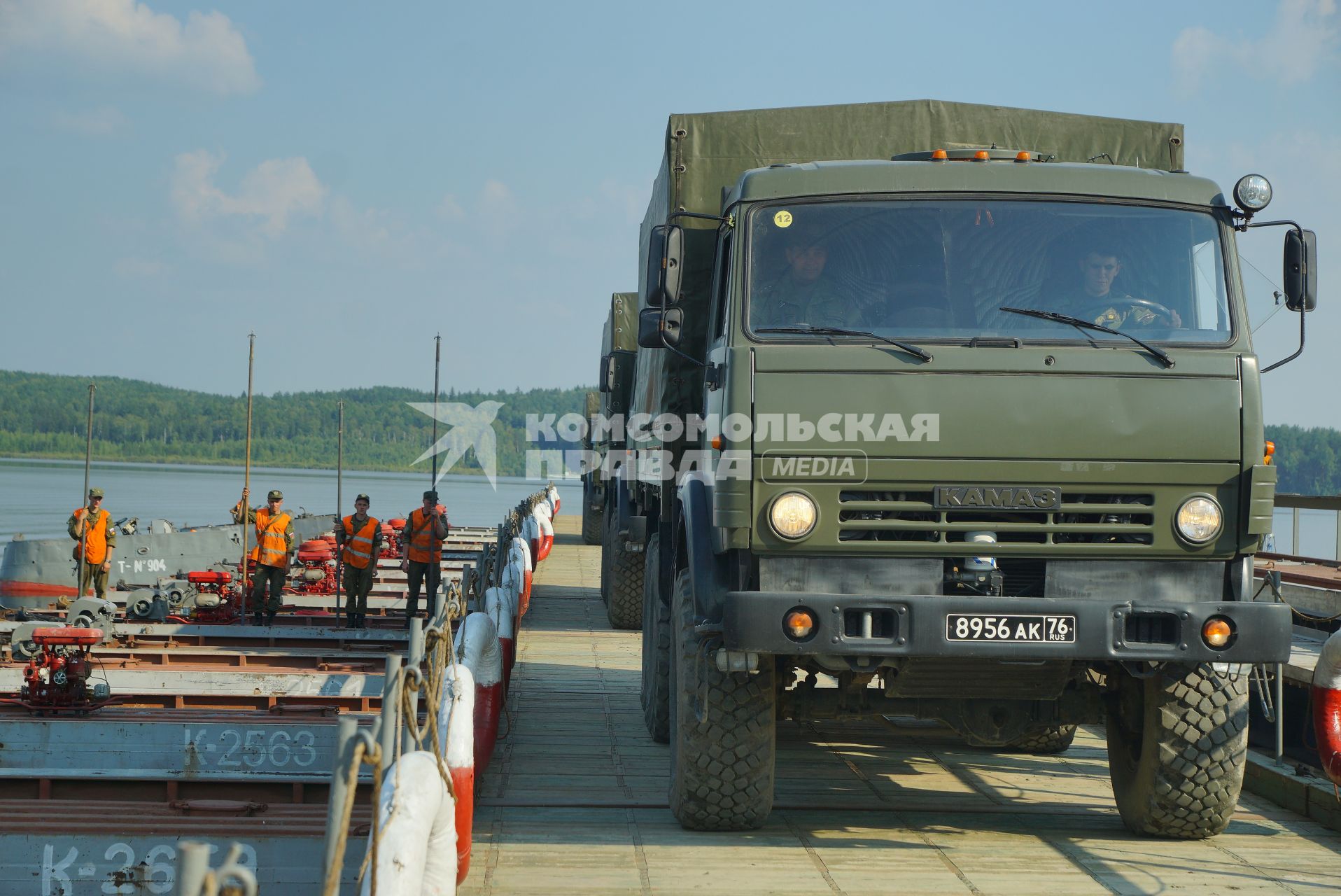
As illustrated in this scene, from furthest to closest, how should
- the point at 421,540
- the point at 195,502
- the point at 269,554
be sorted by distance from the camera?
the point at 195,502 < the point at 269,554 < the point at 421,540

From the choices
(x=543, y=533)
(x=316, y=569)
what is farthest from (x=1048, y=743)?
(x=543, y=533)

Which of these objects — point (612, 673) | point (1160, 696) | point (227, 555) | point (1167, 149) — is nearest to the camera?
point (1160, 696)

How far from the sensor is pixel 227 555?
28.5 m

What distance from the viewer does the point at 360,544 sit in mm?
16344

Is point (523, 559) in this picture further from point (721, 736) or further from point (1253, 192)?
point (1253, 192)

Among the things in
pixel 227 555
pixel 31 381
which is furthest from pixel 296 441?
pixel 227 555

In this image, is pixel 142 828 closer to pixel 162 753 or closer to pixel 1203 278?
pixel 162 753

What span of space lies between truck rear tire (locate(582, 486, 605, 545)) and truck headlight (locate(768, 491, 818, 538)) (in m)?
23.2

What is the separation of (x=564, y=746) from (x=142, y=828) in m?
2.99

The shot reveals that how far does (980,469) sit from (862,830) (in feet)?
6.82

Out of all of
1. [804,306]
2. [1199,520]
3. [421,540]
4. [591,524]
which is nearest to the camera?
[1199,520]

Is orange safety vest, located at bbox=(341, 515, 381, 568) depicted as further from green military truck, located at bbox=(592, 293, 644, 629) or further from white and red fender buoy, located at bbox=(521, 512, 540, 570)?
green military truck, located at bbox=(592, 293, 644, 629)

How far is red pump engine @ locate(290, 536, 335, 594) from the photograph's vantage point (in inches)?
830

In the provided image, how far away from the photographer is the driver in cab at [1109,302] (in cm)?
577
